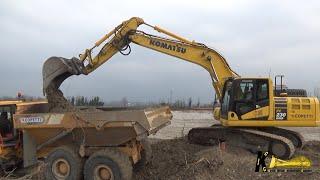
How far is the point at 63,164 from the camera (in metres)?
11.4

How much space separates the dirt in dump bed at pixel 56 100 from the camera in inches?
532

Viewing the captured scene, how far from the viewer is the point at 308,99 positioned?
48.4 feet

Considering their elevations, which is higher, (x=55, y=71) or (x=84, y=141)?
(x=55, y=71)

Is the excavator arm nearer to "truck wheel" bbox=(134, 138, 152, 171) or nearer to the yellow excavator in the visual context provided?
the yellow excavator

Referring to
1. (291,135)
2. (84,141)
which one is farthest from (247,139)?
(84,141)

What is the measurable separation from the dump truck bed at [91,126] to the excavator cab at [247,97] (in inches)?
139

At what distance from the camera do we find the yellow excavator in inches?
570

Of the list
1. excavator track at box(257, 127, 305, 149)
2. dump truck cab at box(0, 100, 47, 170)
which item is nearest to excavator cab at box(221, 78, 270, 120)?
excavator track at box(257, 127, 305, 149)

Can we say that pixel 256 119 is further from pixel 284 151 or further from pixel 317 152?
pixel 317 152

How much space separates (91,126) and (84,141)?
0.49m

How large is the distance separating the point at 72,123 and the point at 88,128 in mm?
376

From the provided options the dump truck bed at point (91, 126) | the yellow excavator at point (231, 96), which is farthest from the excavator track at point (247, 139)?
the dump truck bed at point (91, 126)

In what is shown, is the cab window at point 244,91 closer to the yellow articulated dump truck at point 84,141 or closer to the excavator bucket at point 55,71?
the yellow articulated dump truck at point 84,141

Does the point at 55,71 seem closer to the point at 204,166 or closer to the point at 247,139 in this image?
the point at 204,166
